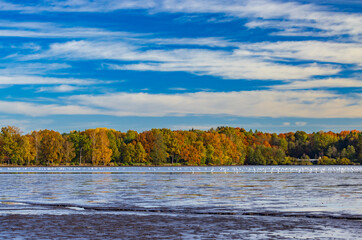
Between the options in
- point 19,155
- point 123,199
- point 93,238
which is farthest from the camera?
point 19,155

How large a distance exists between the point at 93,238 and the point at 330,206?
15.6 m

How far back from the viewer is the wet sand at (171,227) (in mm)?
18636

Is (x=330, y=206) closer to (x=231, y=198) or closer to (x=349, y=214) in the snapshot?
(x=349, y=214)

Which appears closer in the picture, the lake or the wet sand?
the wet sand

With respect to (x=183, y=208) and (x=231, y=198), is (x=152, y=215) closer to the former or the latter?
(x=183, y=208)

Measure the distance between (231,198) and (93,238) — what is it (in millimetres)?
18061

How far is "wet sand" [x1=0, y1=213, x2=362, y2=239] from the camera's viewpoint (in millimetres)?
18636

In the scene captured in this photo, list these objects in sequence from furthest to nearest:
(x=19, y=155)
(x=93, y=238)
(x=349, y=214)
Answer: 1. (x=19, y=155)
2. (x=349, y=214)
3. (x=93, y=238)

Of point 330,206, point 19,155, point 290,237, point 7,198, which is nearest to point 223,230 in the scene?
point 290,237

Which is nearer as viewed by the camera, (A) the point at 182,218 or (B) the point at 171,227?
(B) the point at 171,227

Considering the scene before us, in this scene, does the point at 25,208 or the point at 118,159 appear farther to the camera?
the point at 118,159

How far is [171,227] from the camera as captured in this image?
68.2 ft

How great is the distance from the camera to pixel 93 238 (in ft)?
59.3

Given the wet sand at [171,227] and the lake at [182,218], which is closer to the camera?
the wet sand at [171,227]
